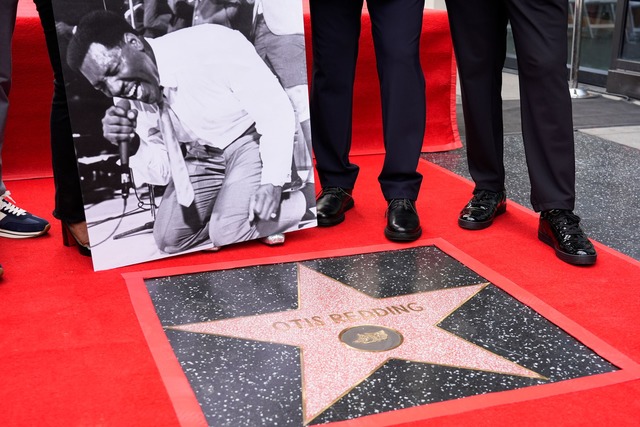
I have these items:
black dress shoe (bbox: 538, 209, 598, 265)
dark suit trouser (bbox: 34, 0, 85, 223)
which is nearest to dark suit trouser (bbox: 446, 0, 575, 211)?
black dress shoe (bbox: 538, 209, 598, 265)

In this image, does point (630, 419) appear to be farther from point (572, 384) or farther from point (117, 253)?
point (117, 253)

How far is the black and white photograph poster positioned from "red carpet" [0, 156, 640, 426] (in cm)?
9

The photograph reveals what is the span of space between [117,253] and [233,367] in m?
0.64

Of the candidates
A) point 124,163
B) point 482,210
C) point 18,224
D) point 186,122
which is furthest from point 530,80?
point 18,224

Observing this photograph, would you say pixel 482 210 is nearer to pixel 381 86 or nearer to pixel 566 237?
pixel 566 237

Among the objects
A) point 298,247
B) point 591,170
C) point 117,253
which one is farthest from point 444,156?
point 117,253

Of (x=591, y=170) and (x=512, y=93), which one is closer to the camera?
(x=591, y=170)

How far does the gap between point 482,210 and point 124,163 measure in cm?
102

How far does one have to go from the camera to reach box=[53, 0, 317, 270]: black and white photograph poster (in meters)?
1.82

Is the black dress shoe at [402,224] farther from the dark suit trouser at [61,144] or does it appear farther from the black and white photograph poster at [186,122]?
the dark suit trouser at [61,144]

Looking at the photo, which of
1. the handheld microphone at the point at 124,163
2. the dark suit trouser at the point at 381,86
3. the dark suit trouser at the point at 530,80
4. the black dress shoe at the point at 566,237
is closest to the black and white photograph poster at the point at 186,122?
the handheld microphone at the point at 124,163

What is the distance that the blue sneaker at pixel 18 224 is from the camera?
7.00 ft

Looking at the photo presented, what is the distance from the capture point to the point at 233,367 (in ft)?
4.53

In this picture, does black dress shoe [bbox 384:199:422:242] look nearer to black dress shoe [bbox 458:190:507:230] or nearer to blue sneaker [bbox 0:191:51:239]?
black dress shoe [bbox 458:190:507:230]
